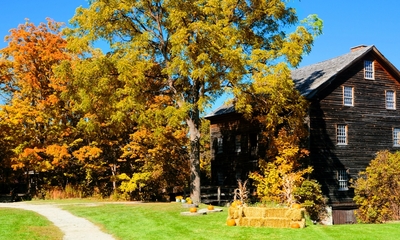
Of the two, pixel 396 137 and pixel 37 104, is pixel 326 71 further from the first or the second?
pixel 37 104

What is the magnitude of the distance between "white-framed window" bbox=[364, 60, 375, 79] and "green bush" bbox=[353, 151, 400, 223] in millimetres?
5851

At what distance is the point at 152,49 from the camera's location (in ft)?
87.6

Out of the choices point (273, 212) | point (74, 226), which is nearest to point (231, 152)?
point (273, 212)

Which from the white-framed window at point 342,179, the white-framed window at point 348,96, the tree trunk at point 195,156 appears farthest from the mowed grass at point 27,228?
the white-framed window at point 348,96

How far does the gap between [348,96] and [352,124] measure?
5.99ft

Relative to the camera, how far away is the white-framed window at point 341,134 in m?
30.6

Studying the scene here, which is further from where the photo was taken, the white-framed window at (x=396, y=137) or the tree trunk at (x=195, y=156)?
the white-framed window at (x=396, y=137)

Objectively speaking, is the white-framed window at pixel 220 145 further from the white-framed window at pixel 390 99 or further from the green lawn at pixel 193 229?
the green lawn at pixel 193 229

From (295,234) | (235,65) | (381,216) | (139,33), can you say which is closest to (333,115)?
(381,216)

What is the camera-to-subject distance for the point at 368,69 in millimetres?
32219

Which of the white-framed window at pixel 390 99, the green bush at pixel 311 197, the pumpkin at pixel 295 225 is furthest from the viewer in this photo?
the white-framed window at pixel 390 99

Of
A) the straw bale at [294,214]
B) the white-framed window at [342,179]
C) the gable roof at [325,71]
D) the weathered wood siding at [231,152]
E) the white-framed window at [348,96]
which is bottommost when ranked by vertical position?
the straw bale at [294,214]

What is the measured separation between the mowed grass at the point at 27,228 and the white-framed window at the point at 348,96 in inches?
799

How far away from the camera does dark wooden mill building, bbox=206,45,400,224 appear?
2961cm
